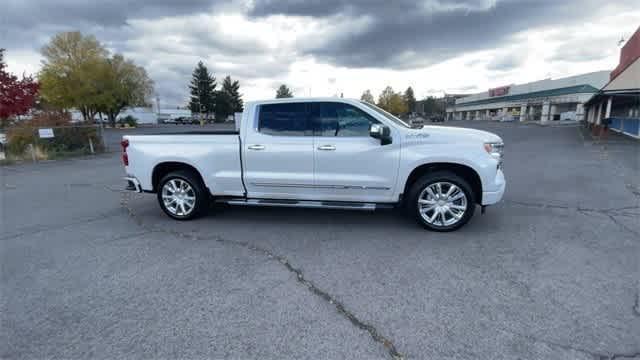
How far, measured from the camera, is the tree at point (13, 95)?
13617mm

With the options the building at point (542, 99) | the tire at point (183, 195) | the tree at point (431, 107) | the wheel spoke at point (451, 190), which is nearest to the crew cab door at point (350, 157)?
the wheel spoke at point (451, 190)

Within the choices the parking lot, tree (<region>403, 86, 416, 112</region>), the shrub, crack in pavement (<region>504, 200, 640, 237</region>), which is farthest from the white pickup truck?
tree (<region>403, 86, 416, 112</region>)

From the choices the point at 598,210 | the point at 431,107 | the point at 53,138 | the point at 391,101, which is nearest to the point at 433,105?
the point at 431,107

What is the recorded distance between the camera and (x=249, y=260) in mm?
3840

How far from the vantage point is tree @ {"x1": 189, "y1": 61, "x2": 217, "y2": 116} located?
70500 mm

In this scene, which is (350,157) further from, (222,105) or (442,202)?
(222,105)

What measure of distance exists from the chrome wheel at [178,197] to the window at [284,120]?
5.13 feet

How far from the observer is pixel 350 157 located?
4609 mm

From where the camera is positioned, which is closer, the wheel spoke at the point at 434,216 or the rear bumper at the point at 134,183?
the wheel spoke at the point at 434,216

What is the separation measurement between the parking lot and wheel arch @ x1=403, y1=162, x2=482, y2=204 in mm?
587

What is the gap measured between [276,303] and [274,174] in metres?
2.27

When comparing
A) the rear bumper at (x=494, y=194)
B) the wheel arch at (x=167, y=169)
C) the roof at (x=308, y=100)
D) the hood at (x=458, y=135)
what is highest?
the roof at (x=308, y=100)

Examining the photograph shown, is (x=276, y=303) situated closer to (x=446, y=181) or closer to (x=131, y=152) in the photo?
(x=446, y=181)

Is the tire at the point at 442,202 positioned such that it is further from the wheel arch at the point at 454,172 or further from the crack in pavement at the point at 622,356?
the crack in pavement at the point at 622,356
